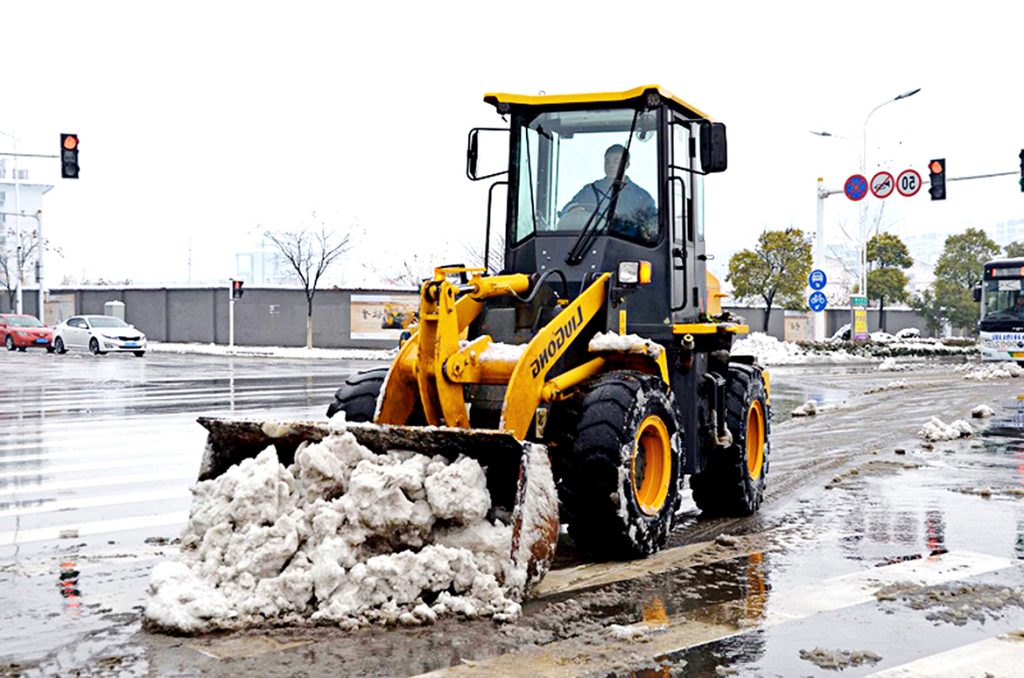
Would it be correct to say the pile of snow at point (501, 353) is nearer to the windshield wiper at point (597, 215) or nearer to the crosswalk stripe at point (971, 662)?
the windshield wiper at point (597, 215)

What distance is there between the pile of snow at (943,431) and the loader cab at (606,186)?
25.3ft

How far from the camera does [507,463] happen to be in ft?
20.9

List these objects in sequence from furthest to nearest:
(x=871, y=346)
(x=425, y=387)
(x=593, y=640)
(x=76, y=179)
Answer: (x=871, y=346)
(x=76, y=179)
(x=425, y=387)
(x=593, y=640)

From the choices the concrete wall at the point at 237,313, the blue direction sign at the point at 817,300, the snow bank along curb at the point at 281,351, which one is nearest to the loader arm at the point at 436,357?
the blue direction sign at the point at 817,300

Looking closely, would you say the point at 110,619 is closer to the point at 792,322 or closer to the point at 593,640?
the point at 593,640

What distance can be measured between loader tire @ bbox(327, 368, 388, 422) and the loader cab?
1.39 meters

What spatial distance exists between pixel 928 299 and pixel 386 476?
6416cm

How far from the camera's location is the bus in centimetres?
3238

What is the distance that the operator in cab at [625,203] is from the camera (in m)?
8.38

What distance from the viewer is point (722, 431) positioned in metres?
9.11

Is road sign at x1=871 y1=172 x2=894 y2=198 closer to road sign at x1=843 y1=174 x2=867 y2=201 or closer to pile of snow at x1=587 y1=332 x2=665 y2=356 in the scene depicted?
road sign at x1=843 y1=174 x2=867 y2=201

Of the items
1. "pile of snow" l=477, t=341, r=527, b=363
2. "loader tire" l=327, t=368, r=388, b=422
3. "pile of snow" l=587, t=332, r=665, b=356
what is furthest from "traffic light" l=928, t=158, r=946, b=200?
"pile of snow" l=477, t=341, r=527, b=363

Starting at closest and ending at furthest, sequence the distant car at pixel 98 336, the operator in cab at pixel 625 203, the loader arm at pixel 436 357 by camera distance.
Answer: the loader arm at pixel 436 357 → the operator in cab at pixel 625 203 → the distant car at pixel 98 336

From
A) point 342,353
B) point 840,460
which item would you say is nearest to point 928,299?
point 342,353
